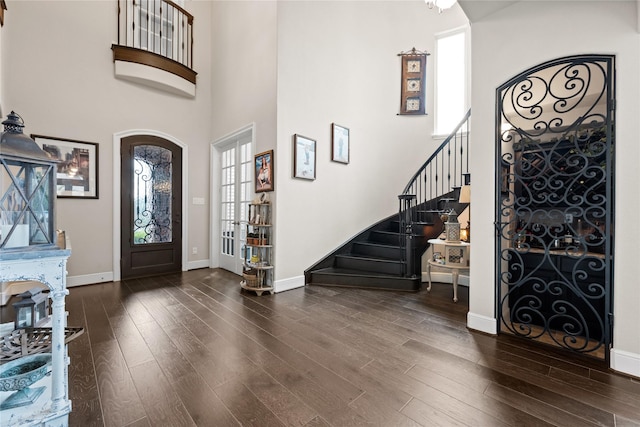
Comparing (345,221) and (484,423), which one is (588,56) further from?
(345,221)

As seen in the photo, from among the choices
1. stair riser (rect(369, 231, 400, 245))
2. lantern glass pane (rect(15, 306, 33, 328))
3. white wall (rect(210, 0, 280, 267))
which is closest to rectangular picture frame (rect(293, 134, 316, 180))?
white wall (rect(210, 0, 280, 267))

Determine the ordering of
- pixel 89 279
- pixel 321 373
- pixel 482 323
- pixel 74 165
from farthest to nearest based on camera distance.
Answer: pixel 89 279 < pixel 74 165 < pixel 482 323 < pixel 321 373

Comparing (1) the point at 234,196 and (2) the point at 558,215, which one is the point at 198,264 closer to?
(1) the point at 234,196

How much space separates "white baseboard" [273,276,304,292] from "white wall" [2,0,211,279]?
2662 millimetres

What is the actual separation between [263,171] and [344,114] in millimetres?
1752

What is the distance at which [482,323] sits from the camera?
2.51m

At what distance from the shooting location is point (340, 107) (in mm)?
4547

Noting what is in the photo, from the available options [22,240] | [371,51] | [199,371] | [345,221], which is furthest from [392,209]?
[22,240]

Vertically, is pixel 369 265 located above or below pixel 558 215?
below

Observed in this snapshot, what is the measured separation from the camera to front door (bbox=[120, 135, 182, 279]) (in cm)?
437

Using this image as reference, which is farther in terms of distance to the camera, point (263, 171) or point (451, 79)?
point (451, 79)

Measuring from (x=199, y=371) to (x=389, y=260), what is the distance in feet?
9.71

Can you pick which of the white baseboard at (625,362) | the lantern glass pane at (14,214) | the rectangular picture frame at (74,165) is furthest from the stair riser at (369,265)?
the rectangular picture frame at (74,165)

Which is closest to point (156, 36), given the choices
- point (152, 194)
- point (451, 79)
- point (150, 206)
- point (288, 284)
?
point (152, 194)
